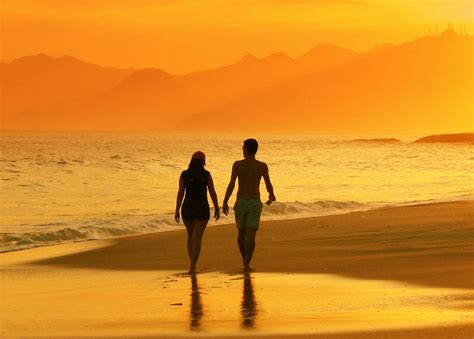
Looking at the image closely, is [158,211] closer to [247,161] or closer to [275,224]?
[275,224]

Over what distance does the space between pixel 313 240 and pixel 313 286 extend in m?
6.17

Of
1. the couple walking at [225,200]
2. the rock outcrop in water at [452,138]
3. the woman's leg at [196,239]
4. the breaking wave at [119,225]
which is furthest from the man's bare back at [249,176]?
the rock outcrop in water at [452,138]

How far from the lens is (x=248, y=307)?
Answer: 11.1 m

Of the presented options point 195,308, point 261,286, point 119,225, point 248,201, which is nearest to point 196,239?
point 248,201

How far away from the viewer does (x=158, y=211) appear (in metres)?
30.1

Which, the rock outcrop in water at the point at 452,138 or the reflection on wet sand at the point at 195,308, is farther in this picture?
the rock outcrop in water at the point at 452,138

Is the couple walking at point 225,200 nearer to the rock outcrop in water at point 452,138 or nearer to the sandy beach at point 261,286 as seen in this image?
the sandy beach at point 261,286

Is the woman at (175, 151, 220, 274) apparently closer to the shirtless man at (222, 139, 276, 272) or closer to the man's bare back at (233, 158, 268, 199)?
the shirtless man at (222, 139, 276, 272)

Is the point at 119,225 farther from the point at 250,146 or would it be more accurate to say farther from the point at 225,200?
the point at 250,146

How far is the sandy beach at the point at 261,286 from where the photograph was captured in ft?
32.4

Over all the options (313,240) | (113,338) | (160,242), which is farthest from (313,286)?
(160,242)

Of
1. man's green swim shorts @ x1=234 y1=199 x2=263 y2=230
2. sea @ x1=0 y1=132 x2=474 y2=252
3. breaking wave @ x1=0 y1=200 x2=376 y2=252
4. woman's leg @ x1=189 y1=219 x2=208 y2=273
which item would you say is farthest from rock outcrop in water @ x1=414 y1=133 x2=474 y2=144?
woman's leg @ x1=189 y1=219 x2=208 y2=273

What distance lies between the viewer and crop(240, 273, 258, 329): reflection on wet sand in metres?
10.1

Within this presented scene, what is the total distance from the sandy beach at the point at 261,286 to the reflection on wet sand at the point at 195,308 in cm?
Answer: 2
